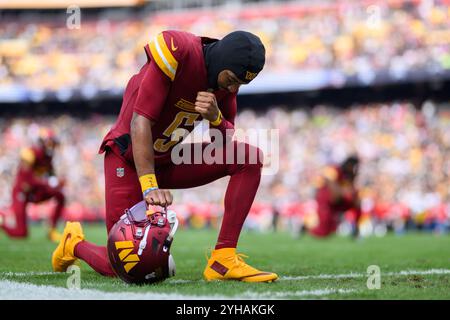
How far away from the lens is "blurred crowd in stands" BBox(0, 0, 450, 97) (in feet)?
69.2

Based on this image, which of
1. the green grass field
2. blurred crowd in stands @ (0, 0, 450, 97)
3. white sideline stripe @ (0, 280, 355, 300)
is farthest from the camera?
blurred crowd in stands @ (0, 0, 450, 97)

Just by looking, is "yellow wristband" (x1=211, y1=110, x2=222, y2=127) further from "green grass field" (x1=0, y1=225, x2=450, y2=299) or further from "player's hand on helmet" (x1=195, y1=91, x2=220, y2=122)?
"green grass field" (x1=0, y1=225, x2=450, y2=299)

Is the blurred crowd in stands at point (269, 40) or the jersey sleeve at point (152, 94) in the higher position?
the blurred crowd in stands at point (269, 40)

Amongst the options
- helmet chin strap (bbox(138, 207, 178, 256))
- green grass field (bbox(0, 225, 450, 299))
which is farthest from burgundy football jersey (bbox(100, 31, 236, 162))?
green grass field (bbox(0, 225, 450, 299))

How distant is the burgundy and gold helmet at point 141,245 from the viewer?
150 inches

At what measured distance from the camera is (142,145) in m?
3.84

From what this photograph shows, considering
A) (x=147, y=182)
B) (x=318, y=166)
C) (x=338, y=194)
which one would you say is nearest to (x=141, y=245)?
A: (x=147, y=182)

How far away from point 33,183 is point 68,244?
6651mm

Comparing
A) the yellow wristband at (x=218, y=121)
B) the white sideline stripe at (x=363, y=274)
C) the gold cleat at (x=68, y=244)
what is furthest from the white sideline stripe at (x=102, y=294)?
the yellow wristband at (x=218, y=121)

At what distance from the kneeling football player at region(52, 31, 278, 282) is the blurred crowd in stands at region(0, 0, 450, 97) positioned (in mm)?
15565

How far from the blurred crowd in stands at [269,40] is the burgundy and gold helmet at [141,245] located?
53.1 ft

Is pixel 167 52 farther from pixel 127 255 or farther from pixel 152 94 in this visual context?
pixel 127 255

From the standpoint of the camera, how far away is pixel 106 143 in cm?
446

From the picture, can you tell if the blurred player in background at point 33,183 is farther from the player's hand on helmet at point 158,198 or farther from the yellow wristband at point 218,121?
the player's hand on helmet at point 158,198
